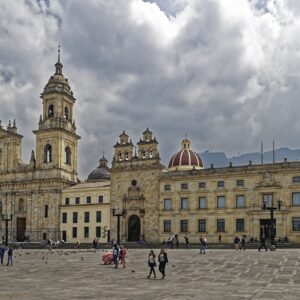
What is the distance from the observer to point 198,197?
68.4 metres

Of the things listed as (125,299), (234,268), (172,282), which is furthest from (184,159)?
(125,299)

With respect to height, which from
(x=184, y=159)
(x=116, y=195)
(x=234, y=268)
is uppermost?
(x=184, y=159)

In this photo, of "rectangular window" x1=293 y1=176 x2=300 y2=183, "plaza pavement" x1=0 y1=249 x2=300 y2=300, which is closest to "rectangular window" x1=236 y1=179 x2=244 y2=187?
"rectangular window" x1=293 y1=176 x2=300 y2=183

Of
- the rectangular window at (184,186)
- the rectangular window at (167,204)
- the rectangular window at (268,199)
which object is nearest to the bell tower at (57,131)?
the rectangular window at (167,204)

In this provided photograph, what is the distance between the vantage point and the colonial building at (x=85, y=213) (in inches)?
3002

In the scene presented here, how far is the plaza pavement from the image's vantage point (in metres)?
19.2

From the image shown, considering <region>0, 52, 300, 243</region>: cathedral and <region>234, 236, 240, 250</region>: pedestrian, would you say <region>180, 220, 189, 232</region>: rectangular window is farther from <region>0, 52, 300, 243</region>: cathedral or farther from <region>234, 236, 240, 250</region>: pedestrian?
<region>234, 236, 240, 250</region>: pedestrian

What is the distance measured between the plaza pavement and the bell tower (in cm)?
5124

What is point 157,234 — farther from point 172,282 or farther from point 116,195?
point 172,282

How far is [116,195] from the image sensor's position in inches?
2928

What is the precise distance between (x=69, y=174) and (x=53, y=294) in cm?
6552

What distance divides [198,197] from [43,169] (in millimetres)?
26346

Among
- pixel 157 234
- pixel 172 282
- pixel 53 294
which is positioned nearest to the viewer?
pixel 53 294

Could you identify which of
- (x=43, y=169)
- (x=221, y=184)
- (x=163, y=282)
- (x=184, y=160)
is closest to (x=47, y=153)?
(x=43, y=169)
